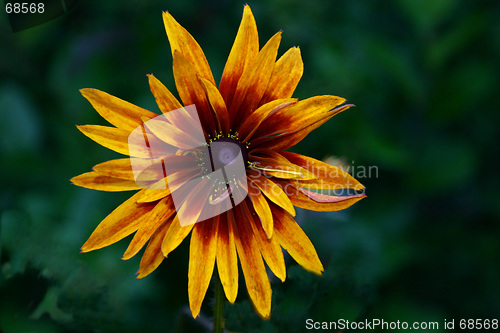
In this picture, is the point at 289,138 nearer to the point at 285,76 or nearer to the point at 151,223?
the point at 285,76

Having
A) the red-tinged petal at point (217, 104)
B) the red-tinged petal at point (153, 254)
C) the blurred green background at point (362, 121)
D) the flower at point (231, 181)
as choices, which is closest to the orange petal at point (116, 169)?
the flower at point (231, 181)

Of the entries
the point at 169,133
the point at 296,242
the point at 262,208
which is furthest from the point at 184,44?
the point at 296,242

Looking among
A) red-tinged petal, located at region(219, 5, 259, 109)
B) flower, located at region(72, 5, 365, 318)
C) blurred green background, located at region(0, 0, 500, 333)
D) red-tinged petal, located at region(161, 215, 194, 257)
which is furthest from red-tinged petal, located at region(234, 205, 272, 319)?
blurred green background, located at region(0, 0, 500, 333)

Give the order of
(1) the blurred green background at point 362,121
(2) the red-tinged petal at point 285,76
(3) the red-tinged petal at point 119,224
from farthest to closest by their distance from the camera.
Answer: (1) the blurred green background at point 362,121, (2) the red-tinged petal at point 285,76, (3) the red-tinged petal at point 119,224

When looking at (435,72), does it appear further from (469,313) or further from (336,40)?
(469,313)

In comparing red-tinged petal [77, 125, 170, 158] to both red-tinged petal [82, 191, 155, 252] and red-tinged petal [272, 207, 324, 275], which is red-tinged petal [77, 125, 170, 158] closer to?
red-tinged petal [82, 191, 155, 252]

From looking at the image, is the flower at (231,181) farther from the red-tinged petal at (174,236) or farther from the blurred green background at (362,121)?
the blurred green background at (362,121)
